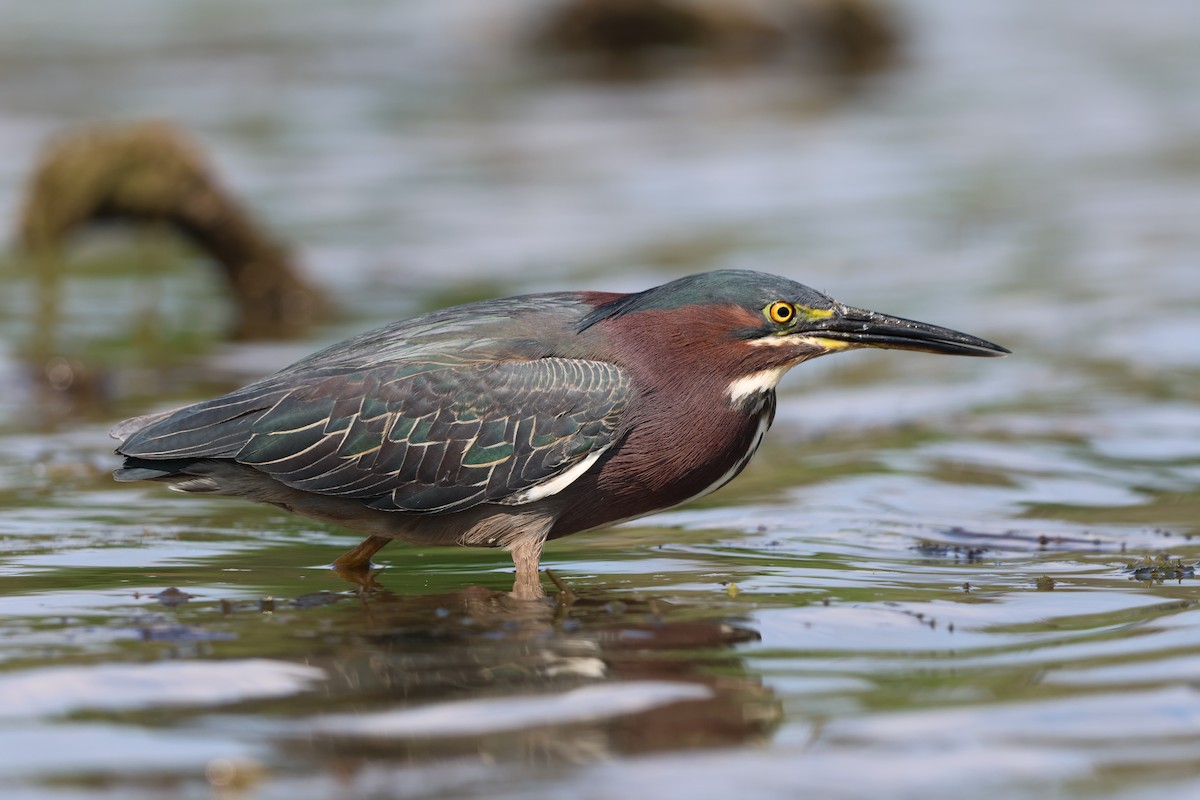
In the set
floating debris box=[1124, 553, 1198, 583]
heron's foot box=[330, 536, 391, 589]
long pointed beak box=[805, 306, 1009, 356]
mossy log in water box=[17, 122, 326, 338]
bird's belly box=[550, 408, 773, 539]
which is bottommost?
heron's foot box=[330, 536, 391, 589]

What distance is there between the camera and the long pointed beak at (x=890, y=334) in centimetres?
720

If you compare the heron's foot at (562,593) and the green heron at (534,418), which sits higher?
the green heron at (534,418)

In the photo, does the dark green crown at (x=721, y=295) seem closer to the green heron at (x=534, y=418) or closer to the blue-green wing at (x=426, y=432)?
the green heron at (x=534, y=418)

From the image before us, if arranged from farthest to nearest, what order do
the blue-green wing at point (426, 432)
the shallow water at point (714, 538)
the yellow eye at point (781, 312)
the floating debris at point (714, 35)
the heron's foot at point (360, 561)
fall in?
the floating debris at point (714, 35)
the heron's foot at point (360, 561)
the yellow eye at point (781, 312)
the blue-green wing at point (426, 432)
the shallow water at point (714, 538)

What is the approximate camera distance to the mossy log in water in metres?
13.4

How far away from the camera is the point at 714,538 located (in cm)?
828

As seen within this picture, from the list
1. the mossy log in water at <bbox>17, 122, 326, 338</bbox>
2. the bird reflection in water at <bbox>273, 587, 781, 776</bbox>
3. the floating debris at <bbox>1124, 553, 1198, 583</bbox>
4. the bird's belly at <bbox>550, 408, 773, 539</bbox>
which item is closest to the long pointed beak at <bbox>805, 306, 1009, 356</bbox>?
the bird's belly at <bbox>550, 408, 773, 539</bbox>

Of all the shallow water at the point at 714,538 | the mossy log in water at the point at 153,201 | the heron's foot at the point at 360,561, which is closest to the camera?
the shallow water at the point at 714,538

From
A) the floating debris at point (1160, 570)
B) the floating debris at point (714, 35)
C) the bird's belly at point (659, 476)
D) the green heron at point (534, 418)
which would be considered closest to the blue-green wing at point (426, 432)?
the green heron at point (534, 418)

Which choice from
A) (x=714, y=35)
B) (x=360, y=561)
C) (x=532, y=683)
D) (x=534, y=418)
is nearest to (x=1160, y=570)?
(x=534, y=418)

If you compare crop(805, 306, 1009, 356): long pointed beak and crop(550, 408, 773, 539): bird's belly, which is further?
crop(805, 306, 1009, 356): long pointed beak

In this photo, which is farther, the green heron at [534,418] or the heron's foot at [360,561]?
the heron's foot at [360,561]

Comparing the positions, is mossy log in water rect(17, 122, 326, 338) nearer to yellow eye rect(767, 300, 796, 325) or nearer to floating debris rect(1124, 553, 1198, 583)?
yellow eye rect(767, 300, 796, 325)

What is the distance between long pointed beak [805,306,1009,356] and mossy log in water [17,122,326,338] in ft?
23.6
